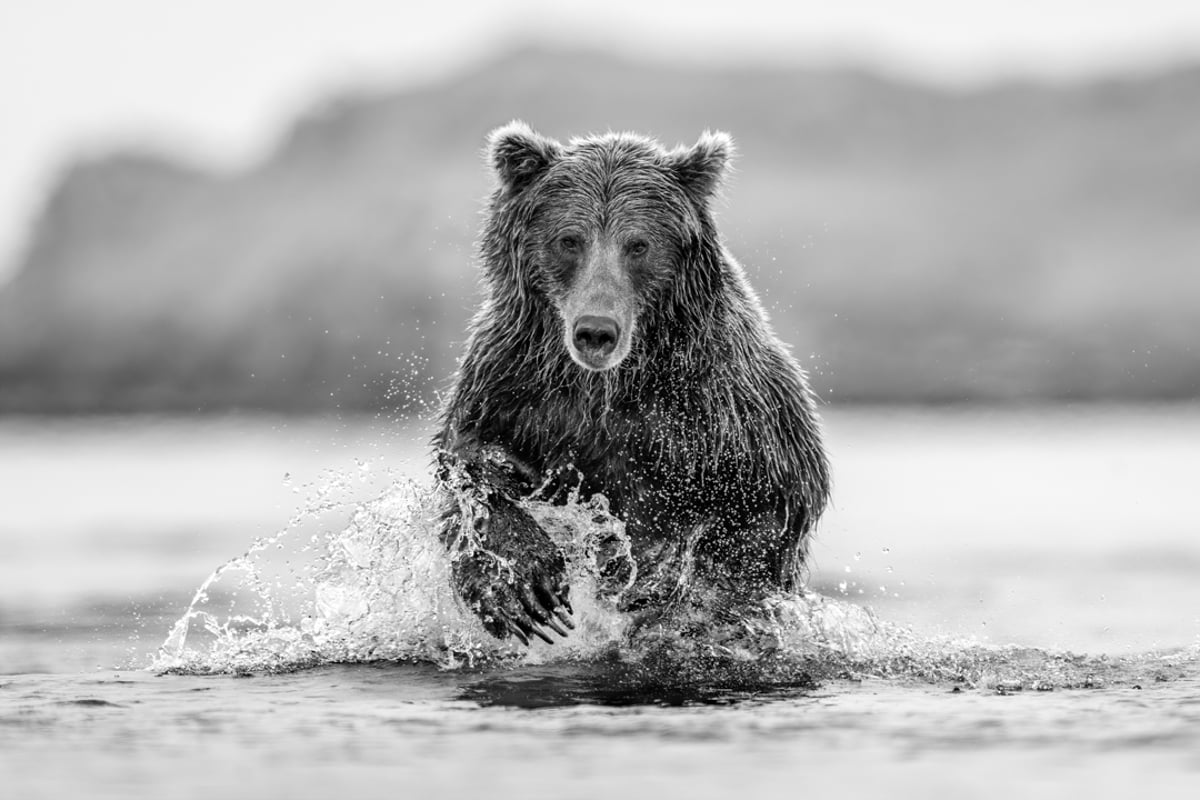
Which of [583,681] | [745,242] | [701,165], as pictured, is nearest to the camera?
[583,681]

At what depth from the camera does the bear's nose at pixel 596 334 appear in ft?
25.4

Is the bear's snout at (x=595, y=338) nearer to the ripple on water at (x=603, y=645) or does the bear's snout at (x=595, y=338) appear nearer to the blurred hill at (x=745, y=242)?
the ripple on water at (x=603, y=645)

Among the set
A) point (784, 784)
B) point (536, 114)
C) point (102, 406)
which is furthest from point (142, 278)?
point (784, 784)

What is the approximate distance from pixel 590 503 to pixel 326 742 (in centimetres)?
222

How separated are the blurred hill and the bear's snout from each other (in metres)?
34.8

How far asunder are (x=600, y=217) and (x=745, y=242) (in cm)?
4879

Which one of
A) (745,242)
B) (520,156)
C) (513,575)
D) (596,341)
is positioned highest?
(745,242)

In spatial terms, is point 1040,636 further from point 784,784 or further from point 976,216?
point 976,216

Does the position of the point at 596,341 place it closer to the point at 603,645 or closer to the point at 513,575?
the point at 513,575

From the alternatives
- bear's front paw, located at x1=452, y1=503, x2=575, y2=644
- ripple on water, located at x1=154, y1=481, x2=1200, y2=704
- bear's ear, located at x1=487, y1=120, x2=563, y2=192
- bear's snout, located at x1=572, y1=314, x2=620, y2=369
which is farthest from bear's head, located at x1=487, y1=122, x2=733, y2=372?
ripple on water, located at x1=154, y1=481, x2=1200, y2=704

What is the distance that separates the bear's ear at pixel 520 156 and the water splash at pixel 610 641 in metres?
1.50

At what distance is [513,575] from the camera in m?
8.03

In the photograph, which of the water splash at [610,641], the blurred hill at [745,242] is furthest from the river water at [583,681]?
the blurred hill at [745,242]

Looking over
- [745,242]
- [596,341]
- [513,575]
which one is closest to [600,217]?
[596,341]
